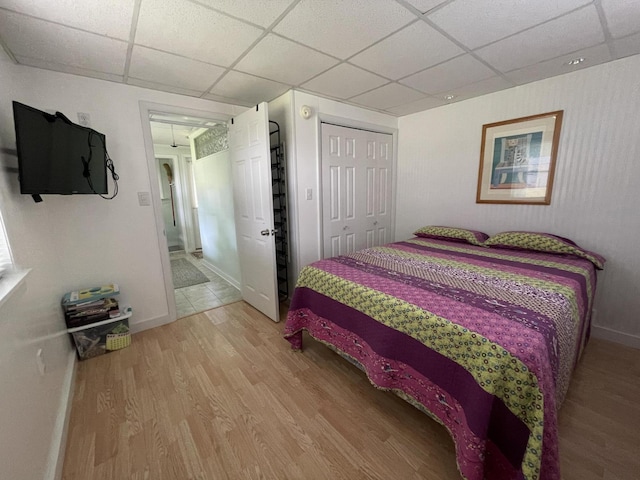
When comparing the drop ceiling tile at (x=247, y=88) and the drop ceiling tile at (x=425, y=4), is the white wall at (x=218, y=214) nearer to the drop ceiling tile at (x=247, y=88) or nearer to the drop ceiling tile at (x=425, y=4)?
the drop ceiling tile at (x=247, y=88)

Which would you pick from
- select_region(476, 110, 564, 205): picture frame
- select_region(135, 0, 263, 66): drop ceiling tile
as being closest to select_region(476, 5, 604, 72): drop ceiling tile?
select_region(476, 110, 564, 205): picture frame

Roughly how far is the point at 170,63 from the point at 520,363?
271cm

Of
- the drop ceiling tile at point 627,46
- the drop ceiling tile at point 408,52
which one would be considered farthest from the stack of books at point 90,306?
the drop ceiling tile at point 627,46

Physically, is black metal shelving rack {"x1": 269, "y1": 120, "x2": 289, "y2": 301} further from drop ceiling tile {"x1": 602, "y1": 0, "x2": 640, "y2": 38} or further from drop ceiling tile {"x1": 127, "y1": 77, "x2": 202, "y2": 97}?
drop ceiling tile {"x1": 602, "y1": 0, "x2": 640, "y2": 38}

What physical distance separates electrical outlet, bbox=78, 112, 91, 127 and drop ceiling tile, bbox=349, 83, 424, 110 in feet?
7.84

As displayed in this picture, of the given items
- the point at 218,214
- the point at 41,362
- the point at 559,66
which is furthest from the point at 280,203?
the point at 559,66

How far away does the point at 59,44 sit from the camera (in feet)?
5.17

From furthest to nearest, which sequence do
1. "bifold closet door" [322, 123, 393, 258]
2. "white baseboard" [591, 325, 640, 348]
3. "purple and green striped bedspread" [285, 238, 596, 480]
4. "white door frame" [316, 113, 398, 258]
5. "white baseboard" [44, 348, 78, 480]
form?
"bifold closet door" [322, 123, 393, 258] → "white door frame" [316, 113, 398, 258] → "white baseboard" [591, 325, 640, 348] → "white baseboard" [44, 348, 78, 480] → "purple and green striped bedspread" [285, 238, 596, 480]

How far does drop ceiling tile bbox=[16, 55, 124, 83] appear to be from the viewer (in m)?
1.76

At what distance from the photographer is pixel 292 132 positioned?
101 inches

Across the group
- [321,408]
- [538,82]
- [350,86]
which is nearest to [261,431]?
[321,408]

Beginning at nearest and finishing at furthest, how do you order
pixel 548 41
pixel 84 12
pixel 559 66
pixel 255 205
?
pixel 84 12, pixel 548 41, pixel 559 66, pixel 255 205

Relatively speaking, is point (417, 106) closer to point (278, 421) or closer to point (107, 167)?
point (107, 167)

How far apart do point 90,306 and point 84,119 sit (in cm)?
152
